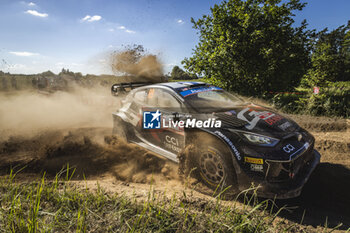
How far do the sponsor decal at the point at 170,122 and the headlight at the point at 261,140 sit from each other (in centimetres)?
43

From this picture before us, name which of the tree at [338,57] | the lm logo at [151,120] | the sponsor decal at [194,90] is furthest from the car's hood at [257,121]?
the tree at [338,57]

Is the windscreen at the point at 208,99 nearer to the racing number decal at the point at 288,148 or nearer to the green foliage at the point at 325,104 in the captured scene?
the racing number decal at the point at 288,148

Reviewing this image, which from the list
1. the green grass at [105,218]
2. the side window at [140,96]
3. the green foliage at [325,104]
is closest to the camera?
the green grass at [105,218]

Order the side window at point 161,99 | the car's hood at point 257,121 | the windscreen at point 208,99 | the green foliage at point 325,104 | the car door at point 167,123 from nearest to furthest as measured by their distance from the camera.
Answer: the car's hood at point 257,121 < the car door at point 167,123 < the windscreen at point 208,99 < the side window at point 161,99 < the green foliage at point 325,104

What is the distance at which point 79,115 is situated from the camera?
328 inches

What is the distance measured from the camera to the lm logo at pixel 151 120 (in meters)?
3.45

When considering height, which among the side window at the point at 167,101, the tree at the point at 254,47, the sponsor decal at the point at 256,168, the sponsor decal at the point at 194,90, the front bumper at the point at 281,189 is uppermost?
the tree at the point at 254,47

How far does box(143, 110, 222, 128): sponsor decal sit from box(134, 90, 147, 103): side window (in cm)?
40

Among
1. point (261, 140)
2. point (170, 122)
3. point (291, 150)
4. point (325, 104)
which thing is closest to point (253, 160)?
point (261, 140)

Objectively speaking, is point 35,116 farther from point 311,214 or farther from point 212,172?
point 311,214

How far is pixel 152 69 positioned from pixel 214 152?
427 inches

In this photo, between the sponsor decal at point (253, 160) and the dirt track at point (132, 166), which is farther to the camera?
the dirt track at point (132, 166)

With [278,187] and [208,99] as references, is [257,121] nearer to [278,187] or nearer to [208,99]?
[278,187]

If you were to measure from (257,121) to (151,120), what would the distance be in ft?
6.23
